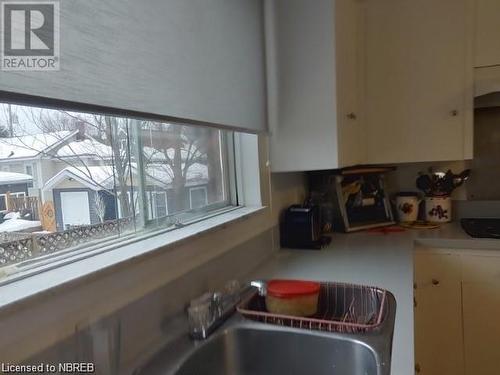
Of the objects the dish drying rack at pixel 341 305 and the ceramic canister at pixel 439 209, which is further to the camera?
the ceramic canister at pixel 439 209

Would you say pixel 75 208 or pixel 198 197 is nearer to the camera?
pixel 75 208

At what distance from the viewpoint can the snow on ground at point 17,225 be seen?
0.71 metres

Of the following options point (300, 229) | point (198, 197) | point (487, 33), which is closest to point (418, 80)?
point (487, 33)

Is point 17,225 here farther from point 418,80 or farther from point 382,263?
point 418,80

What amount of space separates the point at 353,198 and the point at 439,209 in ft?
1.73

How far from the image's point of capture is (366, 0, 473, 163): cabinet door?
1.91 metres

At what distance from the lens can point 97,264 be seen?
0.78 metres

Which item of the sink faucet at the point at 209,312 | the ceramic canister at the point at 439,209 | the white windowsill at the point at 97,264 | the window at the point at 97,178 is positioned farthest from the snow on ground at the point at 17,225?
the ceramic canister at the point at 439,209

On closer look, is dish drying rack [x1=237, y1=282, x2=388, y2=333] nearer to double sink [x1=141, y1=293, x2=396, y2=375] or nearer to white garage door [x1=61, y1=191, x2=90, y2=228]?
double sink [x1=141, y1=293, x2=396, y2=375]

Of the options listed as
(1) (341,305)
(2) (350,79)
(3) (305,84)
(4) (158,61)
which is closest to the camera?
(4) (158,61)

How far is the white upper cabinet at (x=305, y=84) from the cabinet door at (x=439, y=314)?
2.28ft

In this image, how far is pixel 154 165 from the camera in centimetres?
112

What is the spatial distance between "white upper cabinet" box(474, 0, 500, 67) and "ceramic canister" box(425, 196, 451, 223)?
759 mm

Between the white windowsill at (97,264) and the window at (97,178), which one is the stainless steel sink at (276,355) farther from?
the window at (97,178)
